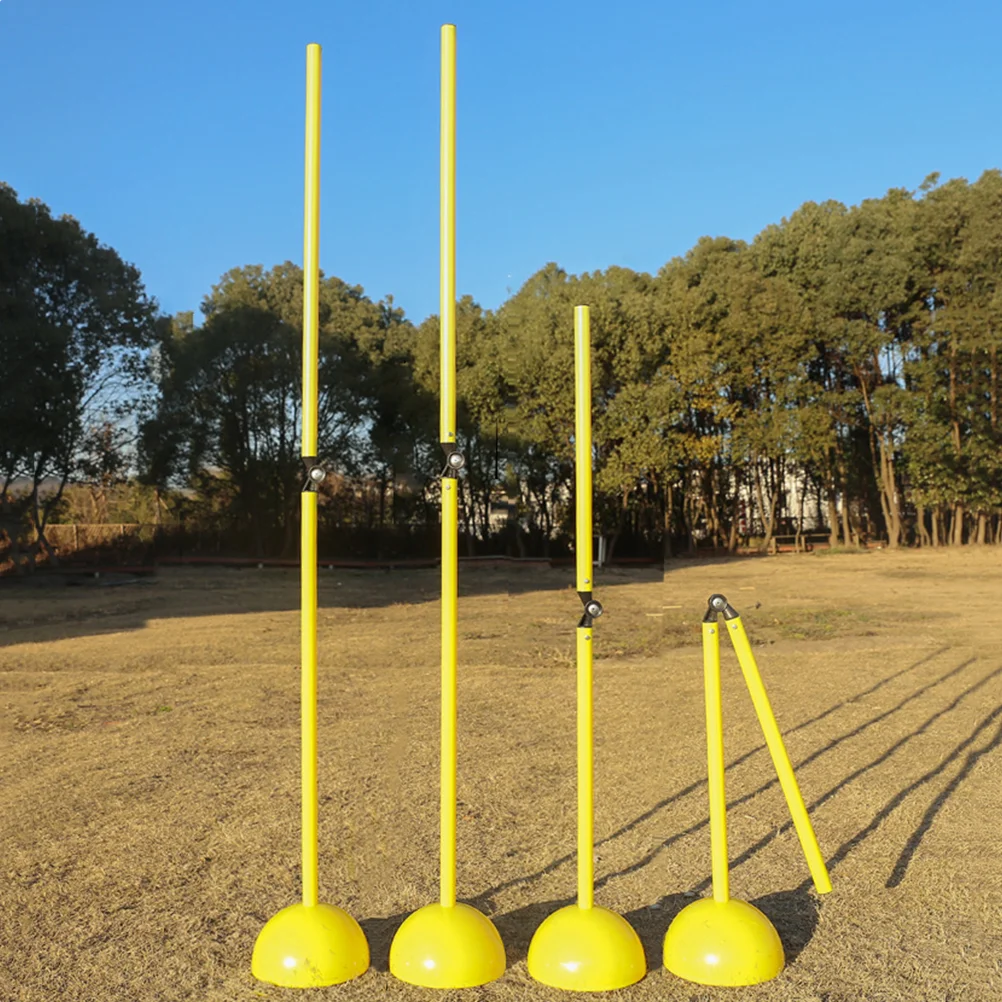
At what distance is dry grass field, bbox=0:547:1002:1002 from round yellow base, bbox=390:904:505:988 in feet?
0.17

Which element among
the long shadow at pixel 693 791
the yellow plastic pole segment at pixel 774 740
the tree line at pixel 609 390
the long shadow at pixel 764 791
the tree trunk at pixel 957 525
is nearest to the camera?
the yellow plastic pole segment at pixel 774 740

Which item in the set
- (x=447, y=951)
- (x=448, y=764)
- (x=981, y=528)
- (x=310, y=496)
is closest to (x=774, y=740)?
(x=448, y=764)

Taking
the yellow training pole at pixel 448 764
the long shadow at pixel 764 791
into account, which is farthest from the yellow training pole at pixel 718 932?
the long shadow at pixel 764 791

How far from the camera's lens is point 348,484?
2942 cm

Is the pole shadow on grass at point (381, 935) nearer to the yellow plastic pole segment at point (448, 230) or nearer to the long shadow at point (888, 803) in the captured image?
the long shadow at point (888, 803)

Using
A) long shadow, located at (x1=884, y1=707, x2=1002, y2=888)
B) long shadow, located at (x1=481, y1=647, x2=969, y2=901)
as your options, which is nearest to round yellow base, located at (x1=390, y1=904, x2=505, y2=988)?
long shadow, located at (x1=481, y1=647, x2=969, y2=901)

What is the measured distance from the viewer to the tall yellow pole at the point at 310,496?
3168mm

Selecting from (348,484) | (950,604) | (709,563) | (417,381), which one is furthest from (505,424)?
(950,604)

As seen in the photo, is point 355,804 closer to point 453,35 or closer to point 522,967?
point 522,967

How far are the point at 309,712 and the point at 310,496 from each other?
0.67 meters

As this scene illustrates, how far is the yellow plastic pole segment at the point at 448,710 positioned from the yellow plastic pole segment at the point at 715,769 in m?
0.81

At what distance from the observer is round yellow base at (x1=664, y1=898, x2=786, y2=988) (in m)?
3.03

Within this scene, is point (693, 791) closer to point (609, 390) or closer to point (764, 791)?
point (764, 791)

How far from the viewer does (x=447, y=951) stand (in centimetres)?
300
